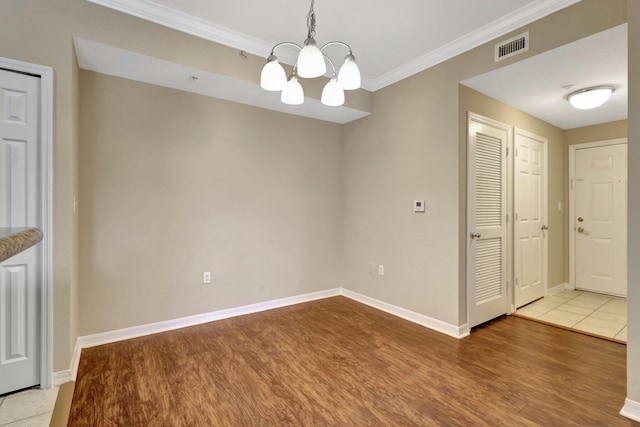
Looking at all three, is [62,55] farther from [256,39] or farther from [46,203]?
[256,39]

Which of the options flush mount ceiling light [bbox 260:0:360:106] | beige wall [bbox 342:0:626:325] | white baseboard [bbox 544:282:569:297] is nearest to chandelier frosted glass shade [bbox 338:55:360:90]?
flush mount ceiling light [bbox 260:0:360:106]

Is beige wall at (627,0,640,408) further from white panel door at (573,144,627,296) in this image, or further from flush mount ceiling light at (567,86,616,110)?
white panel door at (573,144,627,296)

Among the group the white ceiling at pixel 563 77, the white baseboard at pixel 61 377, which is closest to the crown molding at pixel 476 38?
the white ceiling at pixel 563 77

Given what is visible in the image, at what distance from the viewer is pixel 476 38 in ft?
8.57

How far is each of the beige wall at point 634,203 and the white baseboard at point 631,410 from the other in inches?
0.4

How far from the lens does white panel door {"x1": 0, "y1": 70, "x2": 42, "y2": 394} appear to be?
1898 millimetres

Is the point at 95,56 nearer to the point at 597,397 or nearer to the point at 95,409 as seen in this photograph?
the point at 95,409

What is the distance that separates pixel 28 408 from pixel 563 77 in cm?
472

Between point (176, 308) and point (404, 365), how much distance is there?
7.31 feet

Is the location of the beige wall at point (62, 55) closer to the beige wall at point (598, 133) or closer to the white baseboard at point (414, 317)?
the white baseboard at point (414, 317)

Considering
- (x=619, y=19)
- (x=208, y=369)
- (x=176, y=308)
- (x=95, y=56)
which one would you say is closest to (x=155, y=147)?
(x=95, y=56)

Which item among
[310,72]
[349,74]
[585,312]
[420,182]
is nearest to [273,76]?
[310,72]

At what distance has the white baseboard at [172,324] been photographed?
101 inches

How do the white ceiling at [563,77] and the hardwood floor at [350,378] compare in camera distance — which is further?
the white ceiling at [563,77]
